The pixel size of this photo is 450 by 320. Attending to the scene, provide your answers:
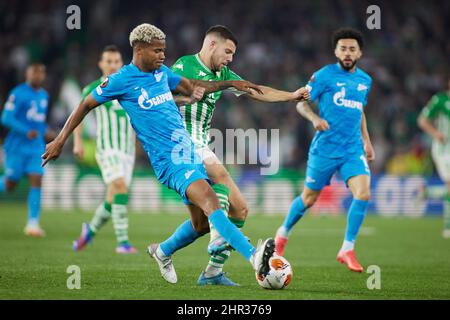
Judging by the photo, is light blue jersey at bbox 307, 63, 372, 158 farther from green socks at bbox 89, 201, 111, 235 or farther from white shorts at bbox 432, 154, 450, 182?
white shorts at bbox 432, 154, 450, 182

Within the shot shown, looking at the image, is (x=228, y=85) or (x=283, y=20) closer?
(x=228, y=85)

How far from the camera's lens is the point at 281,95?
784 cm

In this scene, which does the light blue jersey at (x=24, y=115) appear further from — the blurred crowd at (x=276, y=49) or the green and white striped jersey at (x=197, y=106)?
the blurred crowd at (x=276, y=49)

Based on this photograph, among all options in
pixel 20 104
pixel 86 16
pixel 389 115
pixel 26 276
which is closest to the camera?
pixel 26 276

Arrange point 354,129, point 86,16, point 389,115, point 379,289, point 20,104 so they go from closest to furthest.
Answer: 1. point 379,289
2. point 354,129
3. point 20,104
4. point 389,115
5. point 86,16

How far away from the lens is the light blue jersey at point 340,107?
33.9ft

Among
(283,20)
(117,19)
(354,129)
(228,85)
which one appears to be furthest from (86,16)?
(228,85)

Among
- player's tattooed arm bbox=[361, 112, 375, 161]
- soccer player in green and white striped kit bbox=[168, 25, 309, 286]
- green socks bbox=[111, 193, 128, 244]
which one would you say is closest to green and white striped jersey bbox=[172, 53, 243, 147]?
soccer player in green and white striped kit bbox=[168, 25, 309, 286]

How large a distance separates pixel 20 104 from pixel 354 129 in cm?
677

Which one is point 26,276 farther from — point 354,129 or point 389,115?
point 389,115

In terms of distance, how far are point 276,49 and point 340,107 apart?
16.2 m

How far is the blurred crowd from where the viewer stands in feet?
77.6

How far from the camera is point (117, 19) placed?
26.6m

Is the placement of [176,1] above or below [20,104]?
above
